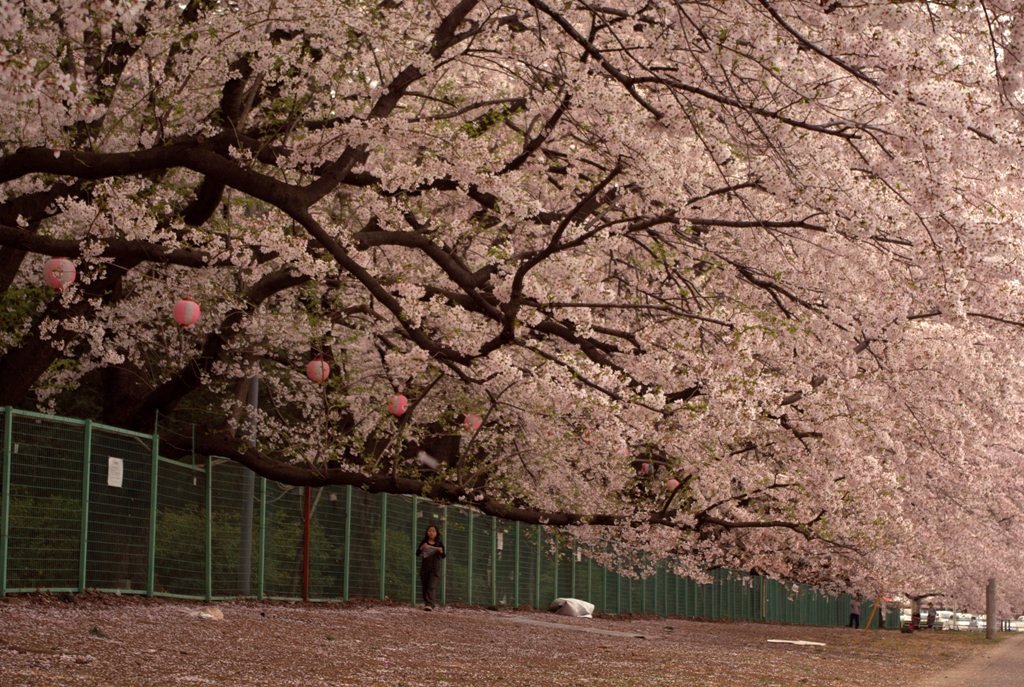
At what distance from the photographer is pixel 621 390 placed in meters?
16.4

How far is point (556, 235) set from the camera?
43.5 feet

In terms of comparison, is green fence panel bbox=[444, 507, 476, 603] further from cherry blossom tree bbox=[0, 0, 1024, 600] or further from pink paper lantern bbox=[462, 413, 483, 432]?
pink paper lantern bbox=[462, 413, 483, 432]

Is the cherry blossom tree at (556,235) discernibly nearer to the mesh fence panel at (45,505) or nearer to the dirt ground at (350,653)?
the mesh fence panel at (45,505)

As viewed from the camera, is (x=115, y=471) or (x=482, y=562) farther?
(x=482, y=562)

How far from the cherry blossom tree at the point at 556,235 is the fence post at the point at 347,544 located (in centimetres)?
104

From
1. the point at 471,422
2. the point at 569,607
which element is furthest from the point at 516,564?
the point at 471,422

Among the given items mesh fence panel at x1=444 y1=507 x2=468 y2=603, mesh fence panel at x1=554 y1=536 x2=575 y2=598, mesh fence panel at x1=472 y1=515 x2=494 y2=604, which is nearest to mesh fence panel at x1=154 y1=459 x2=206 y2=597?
mesh fence panel at x1=444 y1=507 x2=468 y2=603

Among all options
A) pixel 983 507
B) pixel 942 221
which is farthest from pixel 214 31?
pixel 983 507

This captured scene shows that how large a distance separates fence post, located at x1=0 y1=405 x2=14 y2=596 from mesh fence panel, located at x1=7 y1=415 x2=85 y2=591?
11 cm

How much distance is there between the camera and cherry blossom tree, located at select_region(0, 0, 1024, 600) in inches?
430

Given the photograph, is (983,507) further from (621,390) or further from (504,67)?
(504,67)

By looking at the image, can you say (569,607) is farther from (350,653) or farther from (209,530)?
(350,653)

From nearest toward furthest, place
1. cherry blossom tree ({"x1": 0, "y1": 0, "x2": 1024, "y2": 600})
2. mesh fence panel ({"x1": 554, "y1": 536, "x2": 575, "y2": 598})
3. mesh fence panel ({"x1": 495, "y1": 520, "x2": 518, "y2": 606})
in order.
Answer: cherry blossom tree ({"x1": 0, "y1": 0, "x2": 1024, "y2": 600})
mesh fence panel ({"x1": 495, "y1": 520, "x2": 518, "y2": 606})
mesh fence panel ({"x1": 554, "y1": 536, "x2": 575, "y2": 598})

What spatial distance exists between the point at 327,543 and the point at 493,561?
7.15 meters
